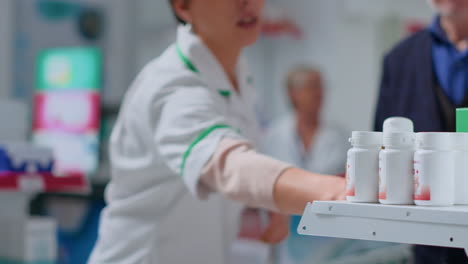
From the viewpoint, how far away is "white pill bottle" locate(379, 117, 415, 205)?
2.81 feet

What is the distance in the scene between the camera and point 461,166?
2.91 ft

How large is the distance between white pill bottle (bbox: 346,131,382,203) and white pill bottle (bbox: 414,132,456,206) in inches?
2.2

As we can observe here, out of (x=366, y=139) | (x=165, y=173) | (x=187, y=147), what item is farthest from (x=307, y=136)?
(x=366, y=139)

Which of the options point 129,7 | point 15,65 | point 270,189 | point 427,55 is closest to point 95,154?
point 15,65

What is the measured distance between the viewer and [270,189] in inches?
40.4

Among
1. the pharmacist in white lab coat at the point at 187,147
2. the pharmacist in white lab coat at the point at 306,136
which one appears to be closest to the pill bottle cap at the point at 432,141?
the pharmacist in white lab coat at the point at 187,147

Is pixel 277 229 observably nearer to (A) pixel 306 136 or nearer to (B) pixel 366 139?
(B) pixel 366 139

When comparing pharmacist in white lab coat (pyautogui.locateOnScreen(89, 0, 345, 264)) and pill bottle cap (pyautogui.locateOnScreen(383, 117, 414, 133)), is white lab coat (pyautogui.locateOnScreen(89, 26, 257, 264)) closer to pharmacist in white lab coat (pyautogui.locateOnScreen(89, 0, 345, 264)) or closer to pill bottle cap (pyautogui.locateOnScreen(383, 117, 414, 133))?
pharmacist in white lab coat (pyautogui.locateOnScreen(89, 0, 345, 264))

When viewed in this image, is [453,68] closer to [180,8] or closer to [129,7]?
[180,8]

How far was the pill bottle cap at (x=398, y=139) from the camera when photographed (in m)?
0.86

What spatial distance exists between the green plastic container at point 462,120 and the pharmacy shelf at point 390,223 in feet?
0.52

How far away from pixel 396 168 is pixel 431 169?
4cm

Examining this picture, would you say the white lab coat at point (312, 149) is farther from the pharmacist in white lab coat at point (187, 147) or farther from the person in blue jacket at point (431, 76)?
the pharmacist in white lab coat at point (187, 147)

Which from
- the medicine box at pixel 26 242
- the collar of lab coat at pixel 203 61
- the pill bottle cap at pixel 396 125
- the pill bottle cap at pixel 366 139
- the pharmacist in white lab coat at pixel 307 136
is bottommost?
the medicine box at pixel 26 242
